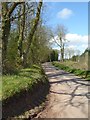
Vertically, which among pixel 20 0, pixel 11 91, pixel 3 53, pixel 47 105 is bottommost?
pixel 47 105

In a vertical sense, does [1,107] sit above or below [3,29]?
below

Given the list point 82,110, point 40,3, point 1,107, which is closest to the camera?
point 1,107

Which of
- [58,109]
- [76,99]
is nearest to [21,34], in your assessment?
[76,99]

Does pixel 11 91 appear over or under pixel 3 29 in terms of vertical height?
under

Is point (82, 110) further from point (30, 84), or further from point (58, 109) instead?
point (30, 84)

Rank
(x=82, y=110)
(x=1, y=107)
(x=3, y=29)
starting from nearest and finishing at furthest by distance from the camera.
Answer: (x=1, y=107)
(x=82, y=110)
(x=3, y=29)

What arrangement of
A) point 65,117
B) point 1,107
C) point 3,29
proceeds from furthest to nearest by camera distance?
point 3,29, point 65,117, point 1,107

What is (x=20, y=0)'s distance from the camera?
57.1 ft

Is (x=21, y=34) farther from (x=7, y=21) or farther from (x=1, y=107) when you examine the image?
(x=1, y=107)

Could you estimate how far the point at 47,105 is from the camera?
13.9m

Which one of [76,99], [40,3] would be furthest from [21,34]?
[76,99]

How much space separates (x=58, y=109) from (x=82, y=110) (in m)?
1.12

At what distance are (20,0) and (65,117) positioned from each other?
889 cm

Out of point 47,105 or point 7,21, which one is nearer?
point 47,105
